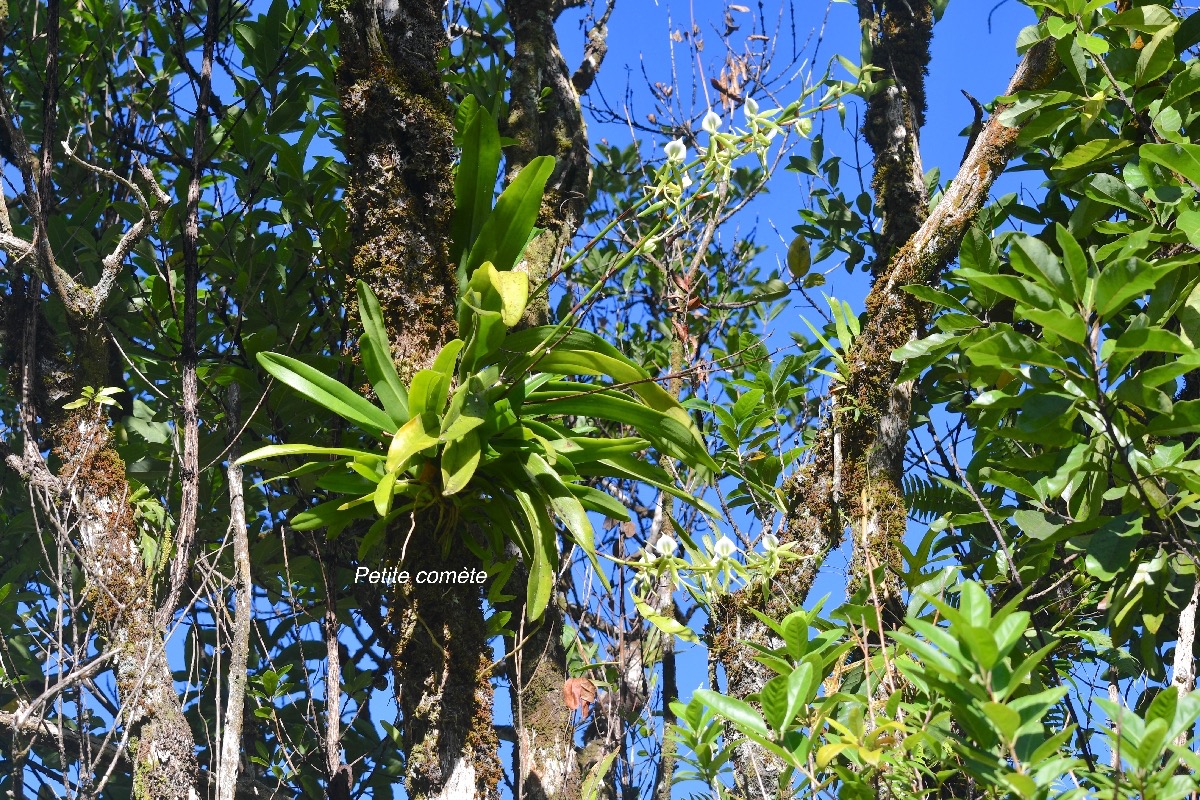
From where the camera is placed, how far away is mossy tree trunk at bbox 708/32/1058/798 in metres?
2.28

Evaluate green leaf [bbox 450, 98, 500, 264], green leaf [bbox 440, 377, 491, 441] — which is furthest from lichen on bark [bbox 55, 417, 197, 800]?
green leaf [bbox 450, 98, 500, 264]

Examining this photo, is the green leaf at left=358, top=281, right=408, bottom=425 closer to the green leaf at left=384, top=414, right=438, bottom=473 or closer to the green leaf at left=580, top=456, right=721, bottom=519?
the green leaf at left=384, top=414, right=438, bottom=473

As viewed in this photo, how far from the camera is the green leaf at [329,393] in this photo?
2010 millimetres

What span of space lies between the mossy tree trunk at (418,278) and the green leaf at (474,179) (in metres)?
0.03

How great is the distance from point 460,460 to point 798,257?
5.37 feet

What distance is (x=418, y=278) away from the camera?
2117 mm

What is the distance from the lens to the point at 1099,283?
147cm

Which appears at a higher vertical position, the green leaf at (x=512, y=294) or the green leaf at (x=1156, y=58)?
the green leaf at (x=1156, y=58)

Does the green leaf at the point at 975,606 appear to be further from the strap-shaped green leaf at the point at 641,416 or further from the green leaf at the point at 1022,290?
the strap-shaped green leaf at the point at 641,416

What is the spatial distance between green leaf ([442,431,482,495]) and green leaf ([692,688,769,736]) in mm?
635

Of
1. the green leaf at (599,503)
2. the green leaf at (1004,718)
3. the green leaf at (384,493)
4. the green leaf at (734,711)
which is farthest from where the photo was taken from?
the green leaf at (599,503)

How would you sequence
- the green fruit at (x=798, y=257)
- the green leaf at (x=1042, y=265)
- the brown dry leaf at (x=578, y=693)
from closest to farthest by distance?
the green leaf at (x=1042, y=265) → the brown dry leaf at (x=578, y=693) → the green fruit at (x=798, y=257)

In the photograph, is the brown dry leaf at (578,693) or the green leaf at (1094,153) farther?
the brown dry leaf at (578,693)

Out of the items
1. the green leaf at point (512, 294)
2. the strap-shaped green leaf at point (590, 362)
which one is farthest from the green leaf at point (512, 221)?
the green leaf at point (512, 294)
